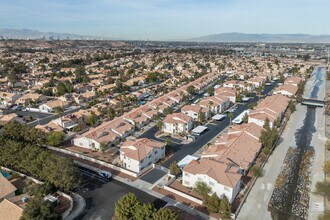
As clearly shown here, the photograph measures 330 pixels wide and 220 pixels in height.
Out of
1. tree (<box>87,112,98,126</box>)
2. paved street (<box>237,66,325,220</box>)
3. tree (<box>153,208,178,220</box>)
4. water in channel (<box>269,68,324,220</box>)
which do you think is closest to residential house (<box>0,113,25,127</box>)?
tree (<box>87,112,98,126</box>)

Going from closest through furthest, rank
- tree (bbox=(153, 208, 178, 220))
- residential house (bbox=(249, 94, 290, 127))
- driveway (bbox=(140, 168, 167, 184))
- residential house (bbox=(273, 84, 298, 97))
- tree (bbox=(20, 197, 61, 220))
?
tree (bbox=(153, 208, 178, 220)), tree (bbox=(20, 197, 61, 220)), driveway (bbox=(140, 168, 167, 184)), residential house (bbox=(249, 94, 290, 127)), residential house (bbox=(273, 84, 298, 97))

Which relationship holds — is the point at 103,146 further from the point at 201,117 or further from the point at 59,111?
the point at 59,111

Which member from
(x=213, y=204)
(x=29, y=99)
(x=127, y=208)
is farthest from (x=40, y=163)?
(x=29, y=99)

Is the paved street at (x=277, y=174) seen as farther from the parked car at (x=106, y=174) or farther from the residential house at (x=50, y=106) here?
the residential house at (x=50, y=106)

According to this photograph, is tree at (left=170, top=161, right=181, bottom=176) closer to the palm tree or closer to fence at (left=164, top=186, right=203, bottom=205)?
fence at (left=164, top=186, right=203, bottom=205)

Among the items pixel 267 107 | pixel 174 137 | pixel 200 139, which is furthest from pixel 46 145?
pixel 267 107

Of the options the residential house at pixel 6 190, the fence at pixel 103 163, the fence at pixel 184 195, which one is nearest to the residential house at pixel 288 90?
the fence at pixel 103 163

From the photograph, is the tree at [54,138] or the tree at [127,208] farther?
→ the tree at [54,138]
